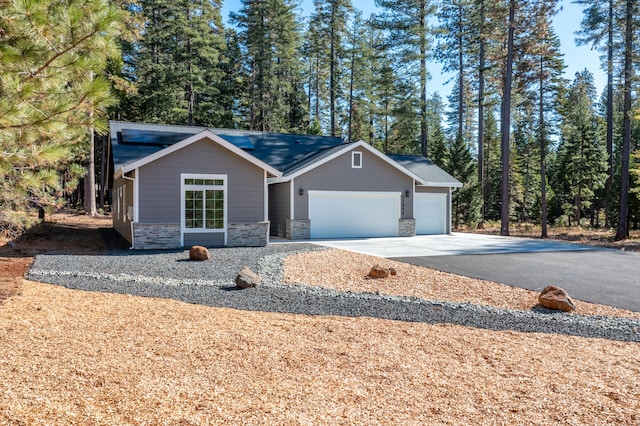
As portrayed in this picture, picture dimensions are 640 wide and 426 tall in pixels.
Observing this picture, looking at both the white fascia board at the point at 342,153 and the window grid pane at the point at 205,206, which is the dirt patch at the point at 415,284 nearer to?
the window grid pane at the point at 205,206

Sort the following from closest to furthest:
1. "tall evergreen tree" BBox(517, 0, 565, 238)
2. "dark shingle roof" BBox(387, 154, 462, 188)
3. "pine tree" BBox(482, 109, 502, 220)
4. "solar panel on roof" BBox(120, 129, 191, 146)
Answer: "solar panel on roof" BBox(120, 129, 191, 146) < "dark shingle roof" BBox(387, 154, 462, 188) < "tall evergreen tree" BBox(517, 0, 565, 238) < "pine tree" BBox(482, 109, 502, 220)

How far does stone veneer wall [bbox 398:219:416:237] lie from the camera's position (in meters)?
17.5

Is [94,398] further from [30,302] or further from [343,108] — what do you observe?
[343,108]

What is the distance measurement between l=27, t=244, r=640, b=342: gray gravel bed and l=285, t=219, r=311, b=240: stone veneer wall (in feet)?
19.4

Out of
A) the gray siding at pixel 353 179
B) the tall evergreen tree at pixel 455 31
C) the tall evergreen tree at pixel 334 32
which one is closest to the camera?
the gray siding at pixel 353 179

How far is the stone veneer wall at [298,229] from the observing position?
15.7m

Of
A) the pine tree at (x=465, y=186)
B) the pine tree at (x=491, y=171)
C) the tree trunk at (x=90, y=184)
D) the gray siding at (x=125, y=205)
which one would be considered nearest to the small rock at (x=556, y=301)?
the gray siding at (x=125, y=205)

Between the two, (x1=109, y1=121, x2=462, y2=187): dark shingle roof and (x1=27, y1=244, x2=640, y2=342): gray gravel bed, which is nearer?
(x1=27, y1=244, x2=640, y2=342): gray gravel bed

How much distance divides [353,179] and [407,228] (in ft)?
9.88

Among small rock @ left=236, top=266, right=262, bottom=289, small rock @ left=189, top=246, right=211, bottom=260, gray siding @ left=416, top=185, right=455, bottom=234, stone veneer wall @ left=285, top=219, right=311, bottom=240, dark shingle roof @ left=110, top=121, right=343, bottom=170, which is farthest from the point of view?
gray siding @ left=416, top=185, right=455, bottom=234

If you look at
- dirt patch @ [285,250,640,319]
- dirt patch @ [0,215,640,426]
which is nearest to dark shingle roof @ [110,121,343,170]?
dirt patch @ [285,250,640,319]

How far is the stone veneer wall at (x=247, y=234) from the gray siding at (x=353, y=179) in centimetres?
259

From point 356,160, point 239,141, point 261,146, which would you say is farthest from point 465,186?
point 239,141

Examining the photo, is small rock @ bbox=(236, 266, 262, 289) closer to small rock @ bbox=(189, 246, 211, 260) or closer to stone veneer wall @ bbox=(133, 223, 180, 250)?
small rock @ bbox=(189, 246, 211, 260)
